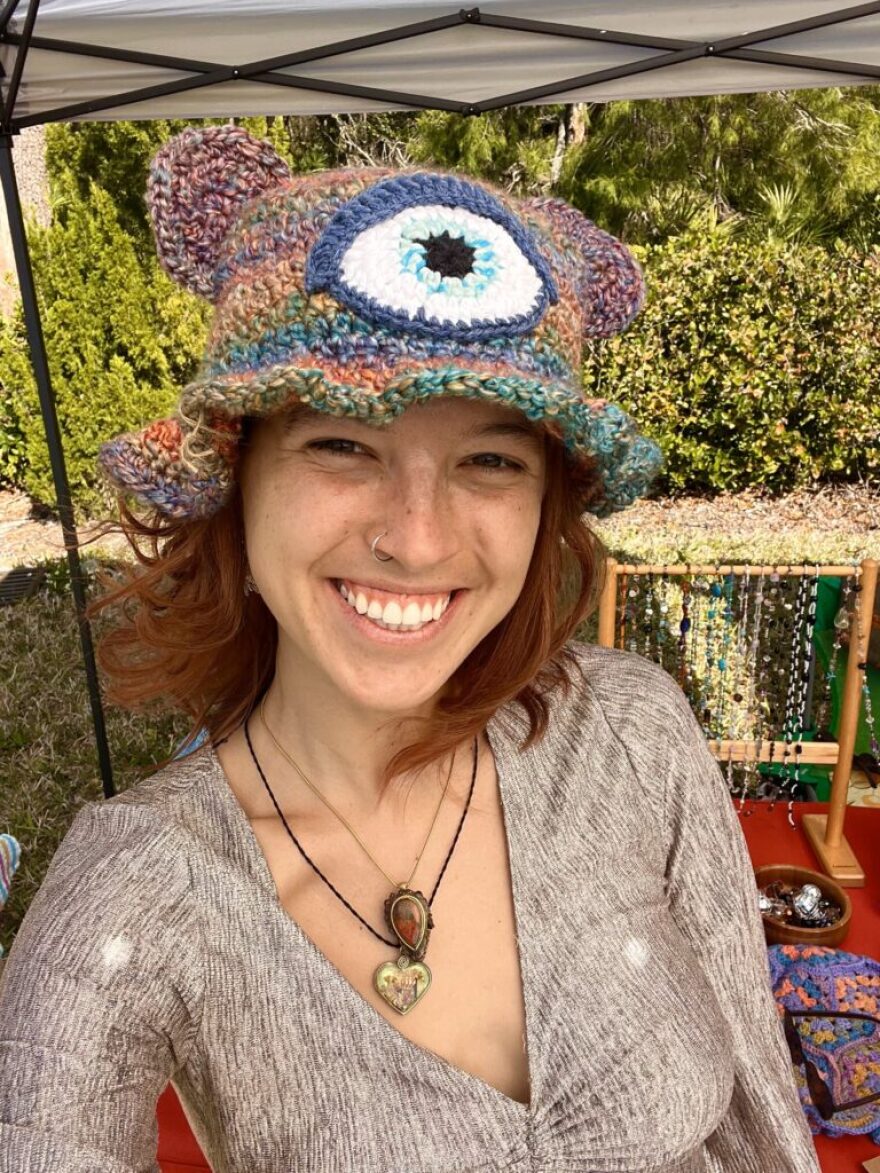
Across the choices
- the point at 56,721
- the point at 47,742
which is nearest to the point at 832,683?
the point at 47,742

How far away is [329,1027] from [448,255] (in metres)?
0.89

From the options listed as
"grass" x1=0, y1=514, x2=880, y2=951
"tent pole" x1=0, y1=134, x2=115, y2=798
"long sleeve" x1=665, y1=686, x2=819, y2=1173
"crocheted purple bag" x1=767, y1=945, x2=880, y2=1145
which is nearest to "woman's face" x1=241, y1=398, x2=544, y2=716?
"long sleeve" x1=665, y1=686, x2=819, y2=1173

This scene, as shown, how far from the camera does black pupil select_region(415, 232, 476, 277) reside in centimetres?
91

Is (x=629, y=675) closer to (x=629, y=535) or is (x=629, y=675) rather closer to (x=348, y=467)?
(x=348, y=467)

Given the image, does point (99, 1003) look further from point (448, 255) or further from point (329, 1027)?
point (448, 255)

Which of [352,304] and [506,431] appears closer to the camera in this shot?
[352,304]

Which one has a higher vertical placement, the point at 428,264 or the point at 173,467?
the point at 428,264

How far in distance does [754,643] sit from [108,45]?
2539mm

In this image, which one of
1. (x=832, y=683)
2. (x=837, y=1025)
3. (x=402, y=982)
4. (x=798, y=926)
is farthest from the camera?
(x=832, y=683)

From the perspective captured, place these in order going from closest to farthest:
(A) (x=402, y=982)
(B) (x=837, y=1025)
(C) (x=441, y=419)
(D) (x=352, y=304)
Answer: (D) (x=352, y=304)
(C) (x=441, y=419)
(A) (x=402, y=982)
(B) (x=837, y=1025)

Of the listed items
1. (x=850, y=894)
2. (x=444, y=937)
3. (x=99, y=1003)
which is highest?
(x=99, y=1003)

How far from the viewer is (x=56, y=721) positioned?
4.36m

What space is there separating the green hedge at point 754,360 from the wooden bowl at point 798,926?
17.6ft

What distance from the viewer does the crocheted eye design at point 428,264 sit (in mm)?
903
